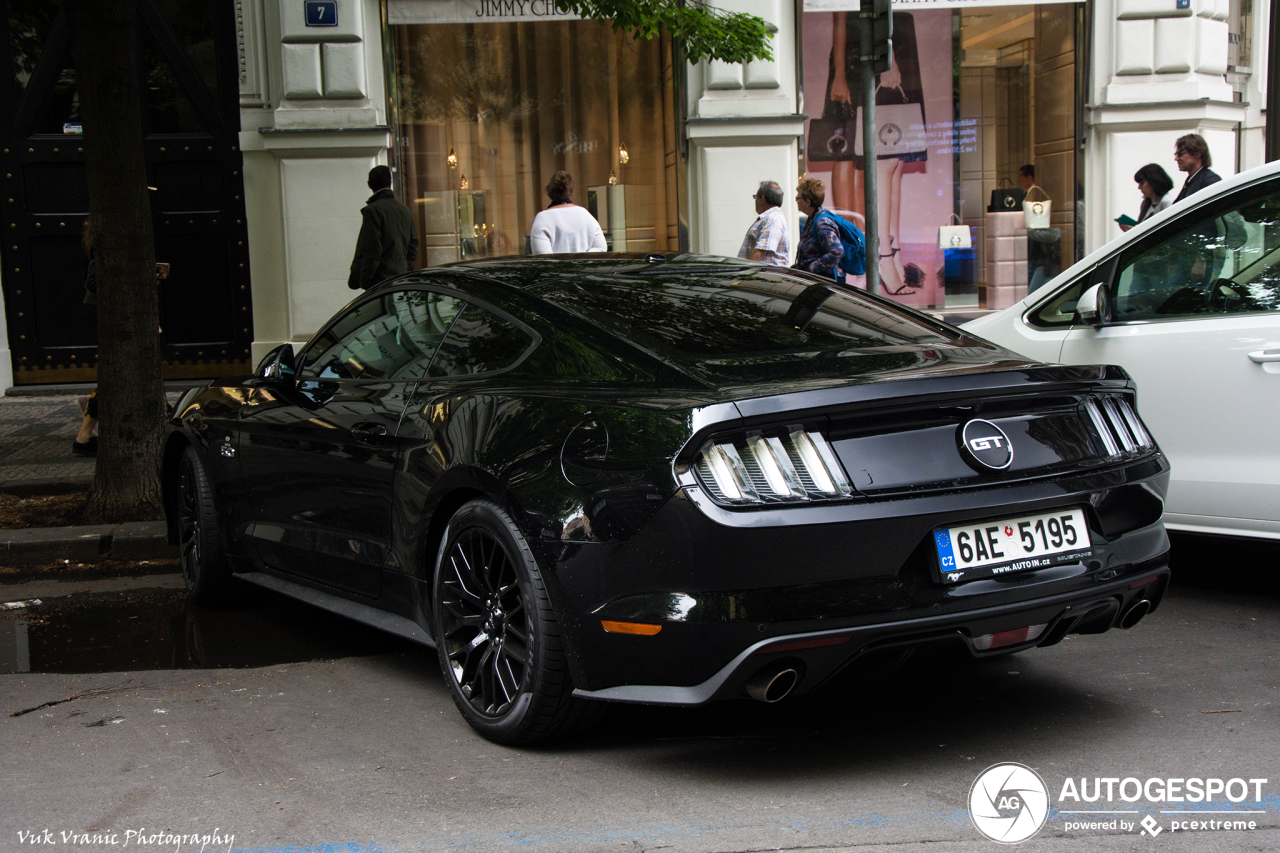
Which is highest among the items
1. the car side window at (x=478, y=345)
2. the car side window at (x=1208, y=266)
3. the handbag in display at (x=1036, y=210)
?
the handbag in display at (x=1036, y=210)

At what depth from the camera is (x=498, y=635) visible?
145 inches

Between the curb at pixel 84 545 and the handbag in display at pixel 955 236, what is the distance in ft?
28.3

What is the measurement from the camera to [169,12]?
489 inches

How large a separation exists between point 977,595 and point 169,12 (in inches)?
455

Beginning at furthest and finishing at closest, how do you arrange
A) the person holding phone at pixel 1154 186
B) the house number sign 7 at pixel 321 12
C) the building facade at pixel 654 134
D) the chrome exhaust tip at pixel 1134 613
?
1. the building facade at pixel 654 134
2. the house number sign 7 at pixel 321 12
3. the person holding phone at pixel 1154 186
4. the chrome exhaust tip at pixel 1134 613

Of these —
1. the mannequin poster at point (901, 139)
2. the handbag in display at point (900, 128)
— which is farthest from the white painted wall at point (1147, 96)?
the handbag in display at point (900, 128)

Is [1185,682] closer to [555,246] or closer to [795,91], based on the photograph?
[555,246]

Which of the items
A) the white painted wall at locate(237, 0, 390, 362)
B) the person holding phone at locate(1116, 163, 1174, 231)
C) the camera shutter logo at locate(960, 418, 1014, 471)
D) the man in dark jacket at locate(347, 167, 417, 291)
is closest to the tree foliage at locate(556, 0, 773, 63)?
the man in dark jacket at locate(347, 167, 417, 291)

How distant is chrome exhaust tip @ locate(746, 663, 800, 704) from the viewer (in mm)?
3133

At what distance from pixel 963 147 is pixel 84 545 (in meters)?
9.45

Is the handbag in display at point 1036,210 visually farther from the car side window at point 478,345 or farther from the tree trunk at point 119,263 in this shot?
the car side window at point 478,345

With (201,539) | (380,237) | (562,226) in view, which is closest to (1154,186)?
(562,226)

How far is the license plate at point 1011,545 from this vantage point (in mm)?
3217

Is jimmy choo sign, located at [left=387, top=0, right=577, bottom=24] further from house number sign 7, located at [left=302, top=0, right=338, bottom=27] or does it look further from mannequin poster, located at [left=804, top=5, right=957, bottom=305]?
mannequin poster, located at [left=804, top=5, right=957, bottom=305]
